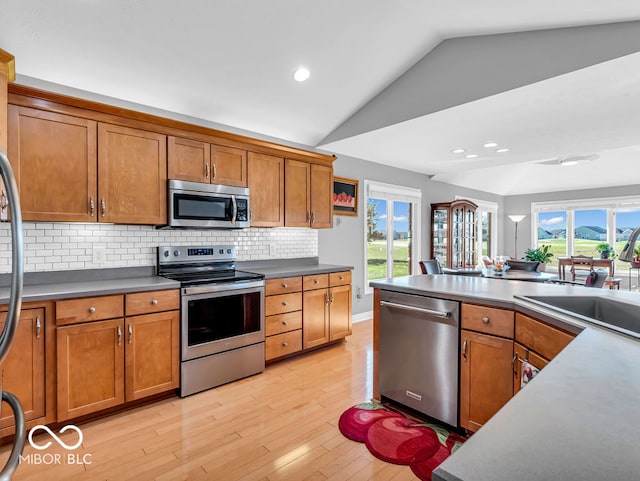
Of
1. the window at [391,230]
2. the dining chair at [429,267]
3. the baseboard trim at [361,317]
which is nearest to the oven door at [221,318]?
the baseboard trim at [361,317]

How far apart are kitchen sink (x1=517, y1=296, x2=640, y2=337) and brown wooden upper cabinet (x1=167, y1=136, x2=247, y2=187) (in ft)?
8.41

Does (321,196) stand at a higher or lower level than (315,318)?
higher

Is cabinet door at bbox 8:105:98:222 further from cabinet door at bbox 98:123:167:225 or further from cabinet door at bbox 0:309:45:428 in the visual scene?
cabinet door at bbox 0:309:45:428

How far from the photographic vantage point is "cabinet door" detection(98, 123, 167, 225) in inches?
103

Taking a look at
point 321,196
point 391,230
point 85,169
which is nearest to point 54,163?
point 85,169

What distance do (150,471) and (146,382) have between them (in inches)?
30.6

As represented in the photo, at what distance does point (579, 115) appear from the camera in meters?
3.20

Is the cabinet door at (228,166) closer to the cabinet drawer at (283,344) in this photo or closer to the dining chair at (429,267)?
Answer: the cabinet drawer at (283,344)

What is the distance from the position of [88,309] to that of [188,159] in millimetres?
1411

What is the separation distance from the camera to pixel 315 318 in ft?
12.1

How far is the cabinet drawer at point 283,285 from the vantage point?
10.8ft

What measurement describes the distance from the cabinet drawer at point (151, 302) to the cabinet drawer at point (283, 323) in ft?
3.00

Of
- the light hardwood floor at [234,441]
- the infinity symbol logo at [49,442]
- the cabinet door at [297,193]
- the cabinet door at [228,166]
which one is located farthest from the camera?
the cabinet door at [297,193]

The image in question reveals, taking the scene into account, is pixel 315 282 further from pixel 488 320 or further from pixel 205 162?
pixel 488 320
